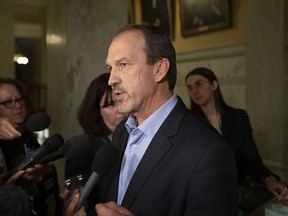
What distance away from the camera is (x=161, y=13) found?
19.0 feet

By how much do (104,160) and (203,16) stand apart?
157 inches

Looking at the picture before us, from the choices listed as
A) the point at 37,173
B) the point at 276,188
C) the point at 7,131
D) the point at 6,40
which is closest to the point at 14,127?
the point at 7,131

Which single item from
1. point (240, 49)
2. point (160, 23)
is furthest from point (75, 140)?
point (160, 23)

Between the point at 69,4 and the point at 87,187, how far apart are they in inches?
78.9

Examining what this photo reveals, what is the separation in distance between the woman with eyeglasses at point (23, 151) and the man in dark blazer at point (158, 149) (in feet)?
1.34

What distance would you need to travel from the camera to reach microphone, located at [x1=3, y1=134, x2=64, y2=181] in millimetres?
1342

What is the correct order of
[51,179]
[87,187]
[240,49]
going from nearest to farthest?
1. [87,187]
2. [51,179]
3. [240,49]

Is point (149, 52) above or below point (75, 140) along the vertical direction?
above

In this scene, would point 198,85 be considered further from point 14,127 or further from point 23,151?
point 14,127

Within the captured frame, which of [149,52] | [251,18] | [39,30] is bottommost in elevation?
[149,52]

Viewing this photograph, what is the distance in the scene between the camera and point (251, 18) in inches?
155

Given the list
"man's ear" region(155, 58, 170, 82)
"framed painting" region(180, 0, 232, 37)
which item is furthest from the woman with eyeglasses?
"framed painting" region(180, 0, 232, 37)

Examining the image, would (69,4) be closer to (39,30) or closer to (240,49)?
(240,49)

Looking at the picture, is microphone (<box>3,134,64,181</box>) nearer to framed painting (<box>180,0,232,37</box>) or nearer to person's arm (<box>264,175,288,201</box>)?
person's arm (<box>264,175,288,201</box>)
